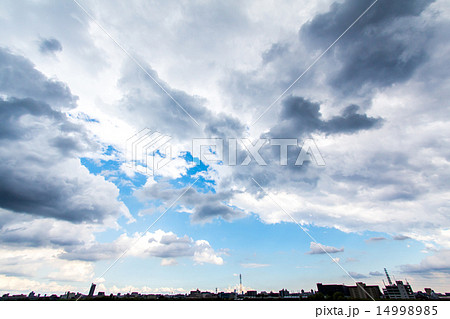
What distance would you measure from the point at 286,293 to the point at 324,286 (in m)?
21.8

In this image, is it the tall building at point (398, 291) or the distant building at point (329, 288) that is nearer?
the tall building at point (398, 291)

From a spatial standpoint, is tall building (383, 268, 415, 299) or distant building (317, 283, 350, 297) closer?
tall building (383, 268, 415, 299)

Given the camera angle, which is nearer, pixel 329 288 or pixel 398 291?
pixel 398 291
